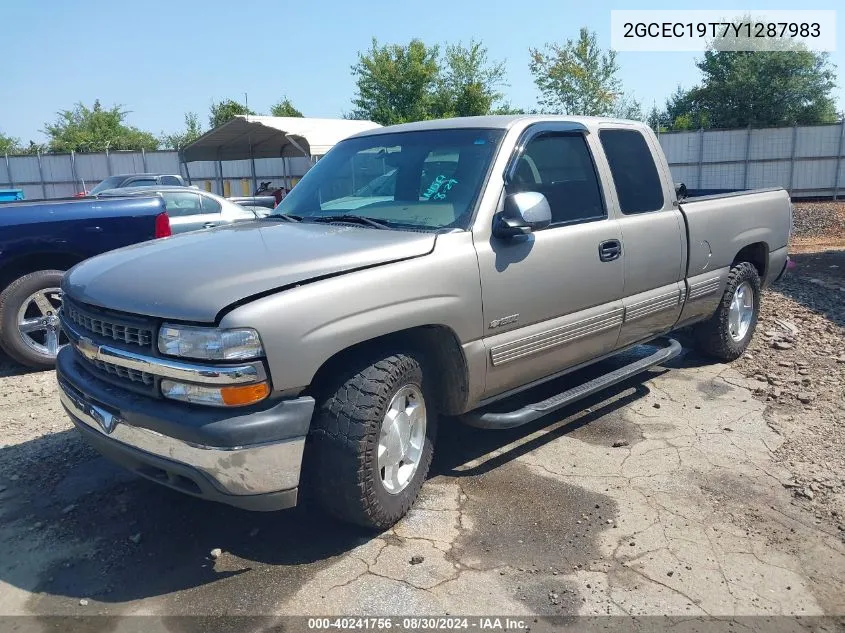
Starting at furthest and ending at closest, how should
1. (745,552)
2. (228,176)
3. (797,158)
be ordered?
(228,176) < (797,158) < (745,552)

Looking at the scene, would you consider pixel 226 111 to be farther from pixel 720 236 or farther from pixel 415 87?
pixel 720 236

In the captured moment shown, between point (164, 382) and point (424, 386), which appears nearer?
point (164, 382)

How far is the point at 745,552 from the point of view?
330cm

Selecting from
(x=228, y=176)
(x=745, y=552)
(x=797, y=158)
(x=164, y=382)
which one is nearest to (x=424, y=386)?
(x=164, y=382)

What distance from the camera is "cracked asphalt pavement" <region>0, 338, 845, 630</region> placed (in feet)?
9.78

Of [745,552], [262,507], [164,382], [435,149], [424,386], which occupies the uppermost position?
[435,149]

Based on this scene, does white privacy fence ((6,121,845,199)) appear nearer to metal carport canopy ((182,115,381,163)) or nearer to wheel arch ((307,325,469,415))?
metal carport canopy ((182,115,381,163))

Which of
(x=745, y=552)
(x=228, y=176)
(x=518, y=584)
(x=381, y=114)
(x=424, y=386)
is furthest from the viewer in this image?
(x=381, y=114)

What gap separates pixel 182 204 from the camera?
11664 mm

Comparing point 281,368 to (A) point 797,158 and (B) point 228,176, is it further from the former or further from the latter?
(B) point 228,176

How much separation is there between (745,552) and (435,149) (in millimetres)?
2690

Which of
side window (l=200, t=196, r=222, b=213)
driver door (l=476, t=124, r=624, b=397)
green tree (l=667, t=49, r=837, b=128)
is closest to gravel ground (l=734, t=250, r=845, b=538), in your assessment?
driver door (l=476, t=124, r=624, b=397)

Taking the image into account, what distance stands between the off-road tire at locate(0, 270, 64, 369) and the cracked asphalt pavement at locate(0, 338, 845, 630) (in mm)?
1484

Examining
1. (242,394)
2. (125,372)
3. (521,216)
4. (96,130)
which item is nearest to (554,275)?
(521,216)
